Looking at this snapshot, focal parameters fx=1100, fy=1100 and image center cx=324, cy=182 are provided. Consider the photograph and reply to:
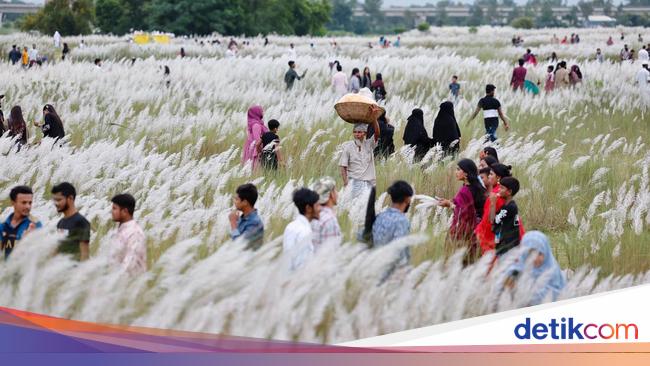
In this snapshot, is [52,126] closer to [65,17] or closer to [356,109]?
[356,109]

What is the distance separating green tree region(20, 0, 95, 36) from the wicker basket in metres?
58.5

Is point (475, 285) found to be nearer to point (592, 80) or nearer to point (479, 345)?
point (479, 345)

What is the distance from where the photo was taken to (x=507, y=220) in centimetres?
840

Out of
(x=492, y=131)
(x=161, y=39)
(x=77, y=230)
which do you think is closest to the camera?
(x=77, y=230)

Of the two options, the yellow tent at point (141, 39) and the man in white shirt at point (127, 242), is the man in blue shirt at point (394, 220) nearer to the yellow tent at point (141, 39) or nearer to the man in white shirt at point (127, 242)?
the man in white shirt at point (127, 242)

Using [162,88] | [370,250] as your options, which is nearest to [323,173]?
[370,250]

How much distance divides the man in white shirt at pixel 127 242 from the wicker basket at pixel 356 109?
4.02 metres

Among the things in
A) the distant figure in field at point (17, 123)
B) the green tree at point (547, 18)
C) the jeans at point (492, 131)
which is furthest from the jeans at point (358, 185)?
the green tree at point (547, 18)

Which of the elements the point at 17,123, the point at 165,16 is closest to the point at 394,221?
the point at 17,123

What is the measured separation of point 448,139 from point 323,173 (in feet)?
6.59

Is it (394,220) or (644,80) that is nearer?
(394,220)

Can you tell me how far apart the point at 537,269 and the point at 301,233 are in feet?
4.97

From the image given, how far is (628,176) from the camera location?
12891 millimetres

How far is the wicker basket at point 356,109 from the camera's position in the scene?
36.0ft
